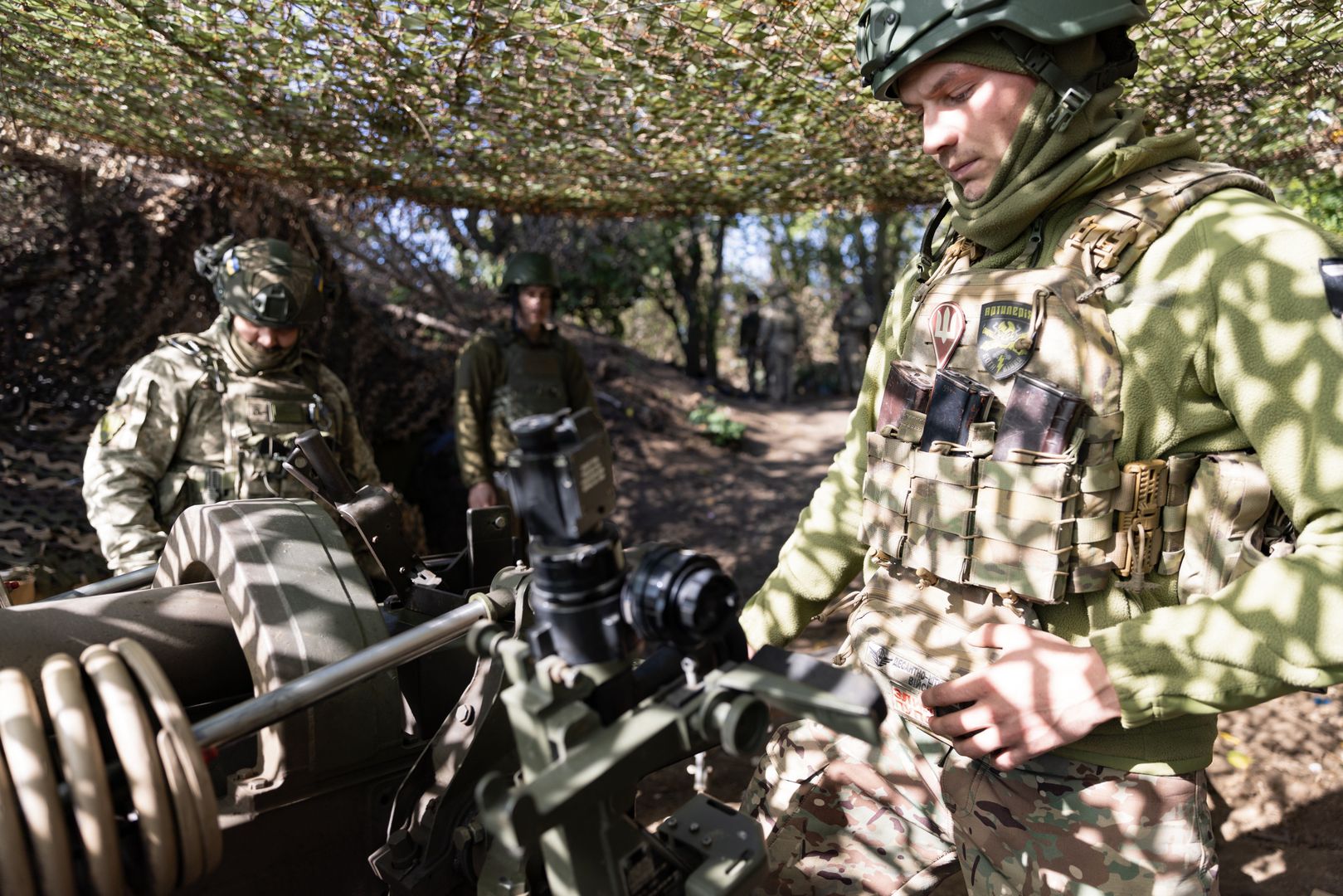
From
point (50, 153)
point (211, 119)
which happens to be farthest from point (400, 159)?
point (50, 153)

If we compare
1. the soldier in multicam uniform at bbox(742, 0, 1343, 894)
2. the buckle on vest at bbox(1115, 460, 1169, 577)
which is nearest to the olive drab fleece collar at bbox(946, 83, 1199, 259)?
the soldier in multicam uniform at bbox(742, 0, 1343, 894)

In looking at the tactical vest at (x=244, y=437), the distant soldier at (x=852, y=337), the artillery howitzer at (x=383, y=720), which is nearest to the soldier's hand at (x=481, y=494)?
the tactical vest at (x=244, y=437)

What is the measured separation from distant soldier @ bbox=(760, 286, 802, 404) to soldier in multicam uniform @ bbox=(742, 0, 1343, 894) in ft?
51.2

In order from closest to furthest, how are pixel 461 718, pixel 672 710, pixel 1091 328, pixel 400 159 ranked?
pixel 672 710 < pixel 1091 328 < pixel 461 718 < pixel 400 159

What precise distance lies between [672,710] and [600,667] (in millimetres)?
111

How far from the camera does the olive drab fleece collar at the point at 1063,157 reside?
5.31 feet

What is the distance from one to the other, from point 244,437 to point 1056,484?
12.2ft

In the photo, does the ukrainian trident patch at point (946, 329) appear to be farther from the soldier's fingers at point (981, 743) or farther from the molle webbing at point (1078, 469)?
the soldier's fingers at point (981, 743)

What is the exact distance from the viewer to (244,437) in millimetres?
4148

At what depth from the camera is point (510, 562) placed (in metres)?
2.58

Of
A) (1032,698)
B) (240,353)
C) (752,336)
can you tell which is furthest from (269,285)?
(752,336)

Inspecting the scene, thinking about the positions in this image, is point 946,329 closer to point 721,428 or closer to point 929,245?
point 929,245

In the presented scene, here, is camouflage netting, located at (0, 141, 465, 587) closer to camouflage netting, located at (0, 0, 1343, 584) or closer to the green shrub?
camouflage netting, located at (0, 0, 1343, 584)

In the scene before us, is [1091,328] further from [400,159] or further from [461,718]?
[400,159]
